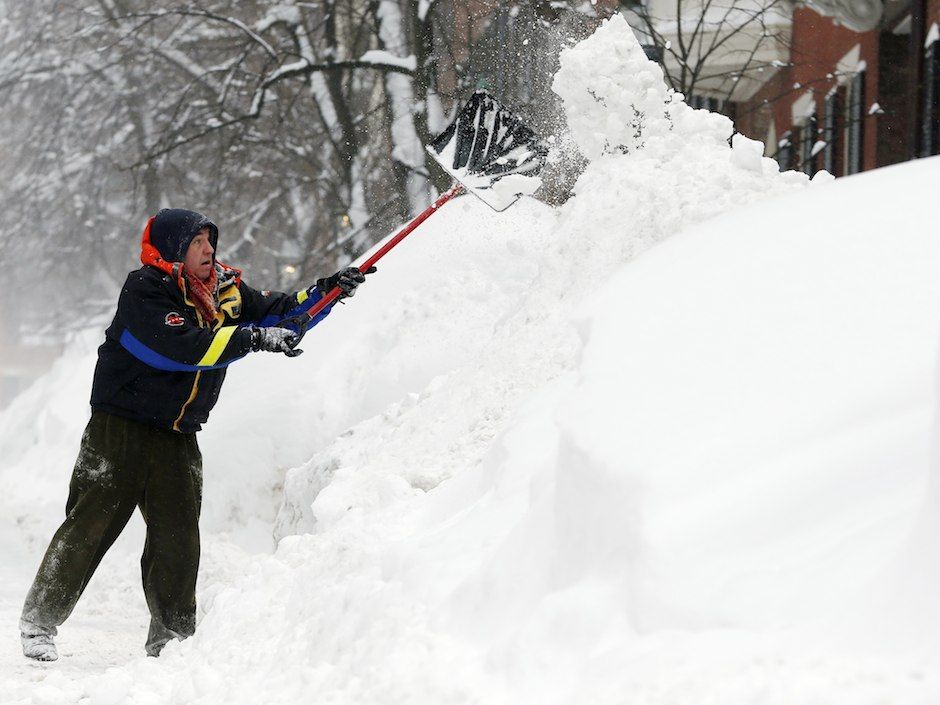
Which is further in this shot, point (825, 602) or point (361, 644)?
point (361, 644)

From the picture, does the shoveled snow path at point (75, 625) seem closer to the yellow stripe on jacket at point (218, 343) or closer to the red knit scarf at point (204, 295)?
the yellow stripe on jacket at point (218, 343)

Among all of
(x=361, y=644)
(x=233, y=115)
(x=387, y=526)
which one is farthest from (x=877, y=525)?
(x=233, y=115)

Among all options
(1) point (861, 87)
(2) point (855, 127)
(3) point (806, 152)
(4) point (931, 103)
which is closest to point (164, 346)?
(4) point (931, 103)

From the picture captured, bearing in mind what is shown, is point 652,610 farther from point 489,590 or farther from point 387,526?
point 387,526

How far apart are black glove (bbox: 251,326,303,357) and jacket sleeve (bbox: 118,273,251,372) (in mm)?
23

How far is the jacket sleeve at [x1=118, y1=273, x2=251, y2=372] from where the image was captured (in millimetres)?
3914

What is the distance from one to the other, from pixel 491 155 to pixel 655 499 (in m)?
3.37

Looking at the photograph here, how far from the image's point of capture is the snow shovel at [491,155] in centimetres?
511

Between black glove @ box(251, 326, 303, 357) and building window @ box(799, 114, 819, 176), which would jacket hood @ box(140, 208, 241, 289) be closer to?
black glove @ box(251, 326, 303, 357)

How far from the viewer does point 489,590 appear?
223cm

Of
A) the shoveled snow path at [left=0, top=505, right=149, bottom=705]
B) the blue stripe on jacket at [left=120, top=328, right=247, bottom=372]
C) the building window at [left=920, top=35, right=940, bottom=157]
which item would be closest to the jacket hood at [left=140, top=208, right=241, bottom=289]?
the blue stripe on jacket at [left=120, top=328, right=247, bottom=372]

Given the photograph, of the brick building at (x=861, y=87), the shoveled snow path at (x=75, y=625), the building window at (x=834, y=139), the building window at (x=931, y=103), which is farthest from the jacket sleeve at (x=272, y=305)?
the building window at (x=834, y=139)

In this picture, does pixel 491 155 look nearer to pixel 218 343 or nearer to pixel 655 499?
pixel 218 343

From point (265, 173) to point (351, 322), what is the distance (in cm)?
1017
